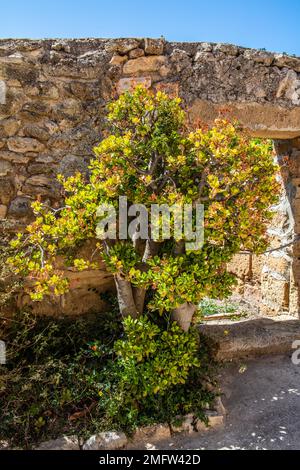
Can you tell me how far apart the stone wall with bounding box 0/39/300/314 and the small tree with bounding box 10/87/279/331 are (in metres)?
0.52

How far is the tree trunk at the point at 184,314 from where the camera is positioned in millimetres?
2676

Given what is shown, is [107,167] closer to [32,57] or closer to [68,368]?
[32,57]

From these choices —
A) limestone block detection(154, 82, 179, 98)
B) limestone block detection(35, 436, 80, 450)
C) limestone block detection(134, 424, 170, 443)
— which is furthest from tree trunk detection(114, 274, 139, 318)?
limestone block detection(154, 82, 179, 98)

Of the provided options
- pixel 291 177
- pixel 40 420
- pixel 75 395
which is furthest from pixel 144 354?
pixel 291 177

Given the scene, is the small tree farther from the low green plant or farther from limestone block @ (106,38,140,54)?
limestone block @ (106,38,140,54)

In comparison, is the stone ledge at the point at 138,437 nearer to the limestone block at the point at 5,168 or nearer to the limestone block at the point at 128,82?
the limestone block at the point at 5,168

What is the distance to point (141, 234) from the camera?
2.66 m

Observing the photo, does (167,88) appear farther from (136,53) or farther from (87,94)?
(87,94)

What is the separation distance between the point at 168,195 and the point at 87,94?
1.25 metres

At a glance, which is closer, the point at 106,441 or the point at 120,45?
the point at 106,441

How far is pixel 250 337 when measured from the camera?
140 inches

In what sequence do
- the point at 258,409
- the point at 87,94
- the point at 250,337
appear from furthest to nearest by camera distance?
the point at 250,337, the point at 87,94, the point at 258,409

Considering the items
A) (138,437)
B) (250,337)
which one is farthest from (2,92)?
(250,337)

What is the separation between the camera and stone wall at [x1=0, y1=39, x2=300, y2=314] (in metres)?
2.96
